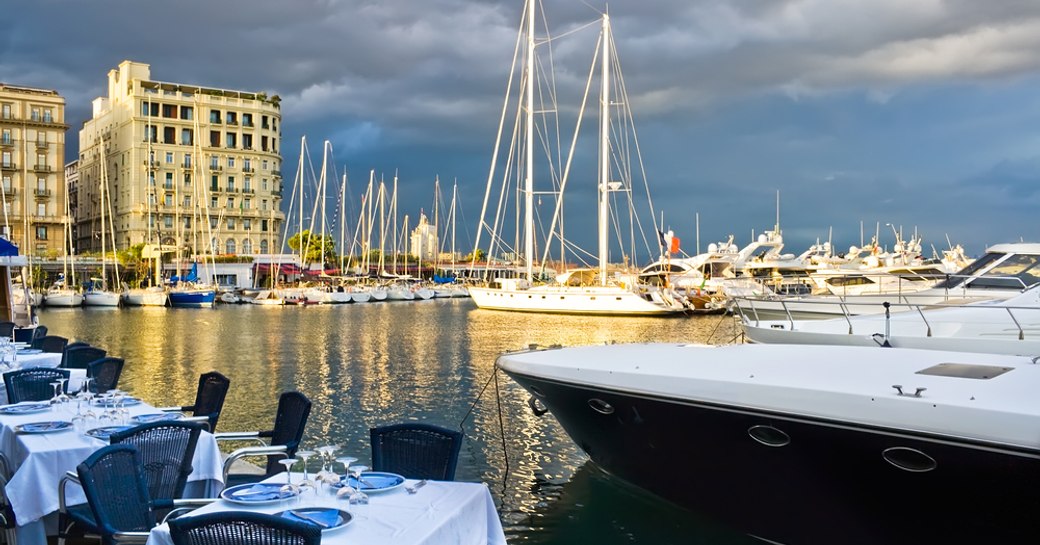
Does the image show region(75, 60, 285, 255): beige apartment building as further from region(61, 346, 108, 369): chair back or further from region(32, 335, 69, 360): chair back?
region(61, 346, 108, 369): chair back

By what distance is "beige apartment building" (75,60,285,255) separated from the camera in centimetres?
10050

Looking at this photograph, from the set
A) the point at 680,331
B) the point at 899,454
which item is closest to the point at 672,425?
the point at 899,454

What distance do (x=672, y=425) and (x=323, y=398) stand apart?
36.0ft

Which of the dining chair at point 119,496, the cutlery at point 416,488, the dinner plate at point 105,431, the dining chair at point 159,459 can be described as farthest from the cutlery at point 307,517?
the dinner plate at point 105,431

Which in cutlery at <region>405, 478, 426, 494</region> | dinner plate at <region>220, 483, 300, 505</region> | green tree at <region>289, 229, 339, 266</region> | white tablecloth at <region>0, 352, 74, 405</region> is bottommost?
white tablecloth at <region>0, 352, 74, 405</region>

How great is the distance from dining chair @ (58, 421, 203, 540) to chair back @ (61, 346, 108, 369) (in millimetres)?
7669

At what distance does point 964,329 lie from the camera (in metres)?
12.5

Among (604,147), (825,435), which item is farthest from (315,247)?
(825,435)

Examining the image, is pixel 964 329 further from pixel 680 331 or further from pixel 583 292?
pixel 583 292

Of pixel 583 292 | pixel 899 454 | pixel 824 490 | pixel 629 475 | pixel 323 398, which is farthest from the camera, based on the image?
pixel 583 292

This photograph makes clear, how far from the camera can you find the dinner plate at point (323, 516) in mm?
4250

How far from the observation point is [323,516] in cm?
439

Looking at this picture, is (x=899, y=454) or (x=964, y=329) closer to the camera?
(x=899, y=454)

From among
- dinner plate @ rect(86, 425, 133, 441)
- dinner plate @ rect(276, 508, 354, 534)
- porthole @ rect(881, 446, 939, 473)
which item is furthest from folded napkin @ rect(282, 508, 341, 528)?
porthole @ rect(881, 446, 939, 473)
